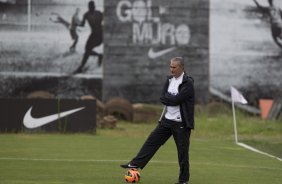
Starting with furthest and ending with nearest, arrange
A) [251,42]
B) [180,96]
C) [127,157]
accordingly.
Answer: [251,42] < [127,157] < [180,96]

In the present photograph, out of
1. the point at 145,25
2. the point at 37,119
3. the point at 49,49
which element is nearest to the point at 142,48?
the point at 145,25

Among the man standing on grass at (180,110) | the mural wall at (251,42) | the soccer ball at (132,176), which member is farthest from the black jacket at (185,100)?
the mural wall at (251,42)

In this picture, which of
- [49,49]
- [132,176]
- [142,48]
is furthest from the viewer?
[142,48]

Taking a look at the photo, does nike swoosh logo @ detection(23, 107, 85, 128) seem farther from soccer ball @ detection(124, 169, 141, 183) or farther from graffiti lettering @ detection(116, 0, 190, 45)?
soccer ball @ detection(124, 169, 141, 183)

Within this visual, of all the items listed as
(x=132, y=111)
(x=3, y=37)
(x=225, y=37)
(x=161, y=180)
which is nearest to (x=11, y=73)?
(x=3, y=37)

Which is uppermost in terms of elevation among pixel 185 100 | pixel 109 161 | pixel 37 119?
pixel 185 100

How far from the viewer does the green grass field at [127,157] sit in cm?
1494

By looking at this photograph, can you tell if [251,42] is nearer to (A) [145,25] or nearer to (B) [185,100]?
(A) [145,25]

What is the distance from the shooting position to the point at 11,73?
36.7 meters

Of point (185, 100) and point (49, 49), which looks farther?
point (49, 49)

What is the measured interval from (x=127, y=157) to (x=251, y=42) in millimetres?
19651

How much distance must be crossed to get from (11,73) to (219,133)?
469 inches

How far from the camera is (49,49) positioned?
3678cm

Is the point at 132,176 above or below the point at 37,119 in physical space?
above
